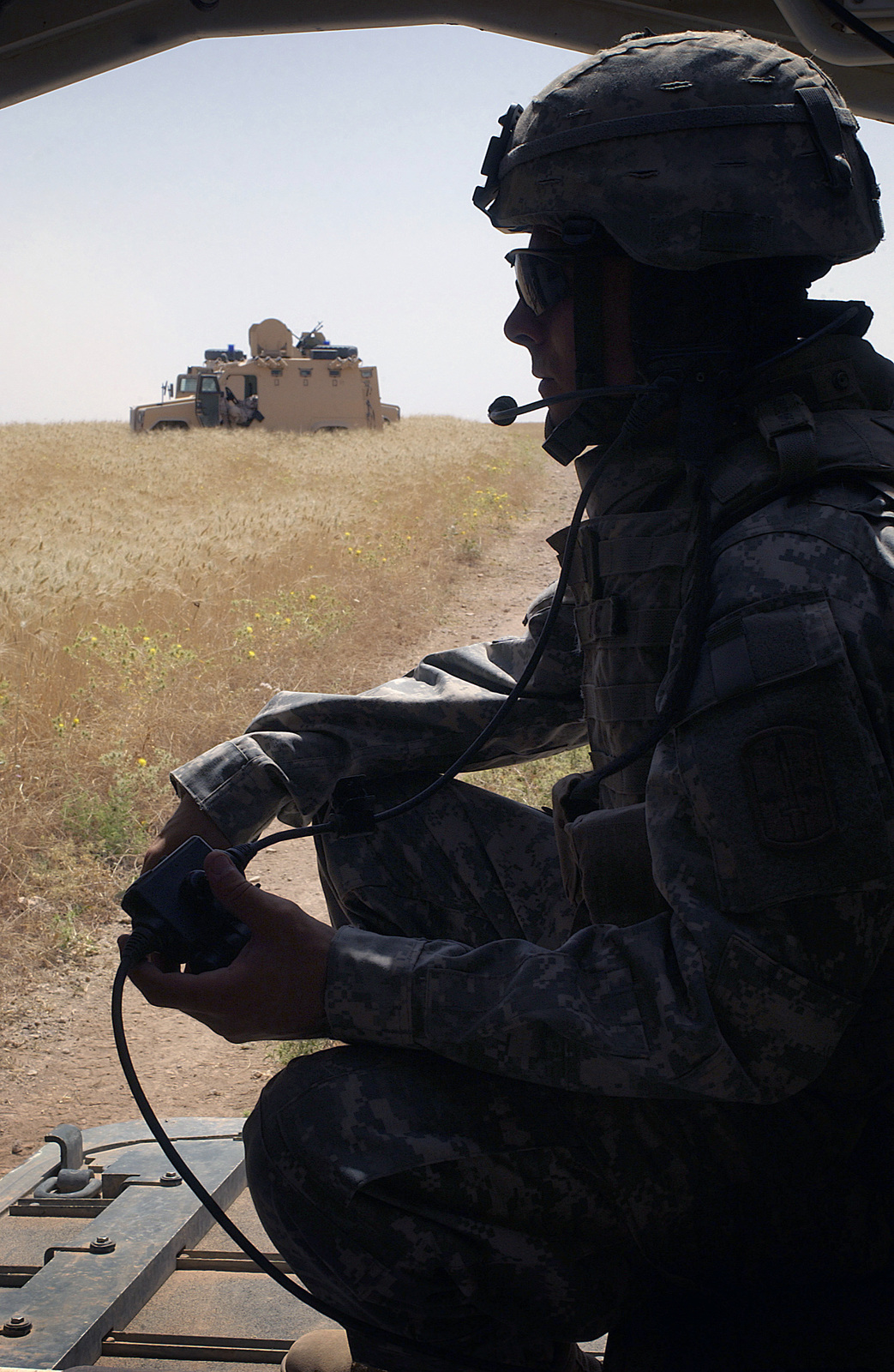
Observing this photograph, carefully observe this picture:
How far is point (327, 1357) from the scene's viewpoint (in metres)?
1.73

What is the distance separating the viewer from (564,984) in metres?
1.36

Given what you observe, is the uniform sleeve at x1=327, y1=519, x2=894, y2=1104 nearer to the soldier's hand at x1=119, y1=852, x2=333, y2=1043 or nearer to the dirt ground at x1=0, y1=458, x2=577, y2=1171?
the soldier's hand at x1=119, y1=852, x2=333, y2=1043

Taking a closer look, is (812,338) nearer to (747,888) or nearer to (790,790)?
(790,790)

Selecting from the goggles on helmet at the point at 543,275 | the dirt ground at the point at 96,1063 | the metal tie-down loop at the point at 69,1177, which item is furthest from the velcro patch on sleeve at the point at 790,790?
the dirt ground at the point at 96,1063

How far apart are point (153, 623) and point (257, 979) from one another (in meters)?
6.11

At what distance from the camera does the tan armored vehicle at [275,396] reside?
30234mm

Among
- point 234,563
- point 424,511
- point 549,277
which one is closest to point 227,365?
point 424,511

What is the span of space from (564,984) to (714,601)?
0.51 metres

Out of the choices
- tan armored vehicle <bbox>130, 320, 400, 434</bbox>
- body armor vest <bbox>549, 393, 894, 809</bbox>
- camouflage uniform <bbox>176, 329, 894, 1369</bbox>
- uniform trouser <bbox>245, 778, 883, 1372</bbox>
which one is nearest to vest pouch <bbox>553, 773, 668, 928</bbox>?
camouflage uniform <bbox>176, 329, 894, 1369</bbox>

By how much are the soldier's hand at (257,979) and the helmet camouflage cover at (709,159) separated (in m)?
1.05

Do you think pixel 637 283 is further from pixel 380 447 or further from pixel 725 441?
pixel 380 447

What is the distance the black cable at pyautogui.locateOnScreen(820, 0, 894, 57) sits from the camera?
180cm

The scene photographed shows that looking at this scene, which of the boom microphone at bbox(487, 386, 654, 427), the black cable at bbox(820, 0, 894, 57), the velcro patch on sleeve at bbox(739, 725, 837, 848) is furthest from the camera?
the black cable at bbox(820, 0, 894, 57)

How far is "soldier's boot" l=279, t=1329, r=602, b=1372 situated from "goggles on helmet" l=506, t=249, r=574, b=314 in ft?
5.17
